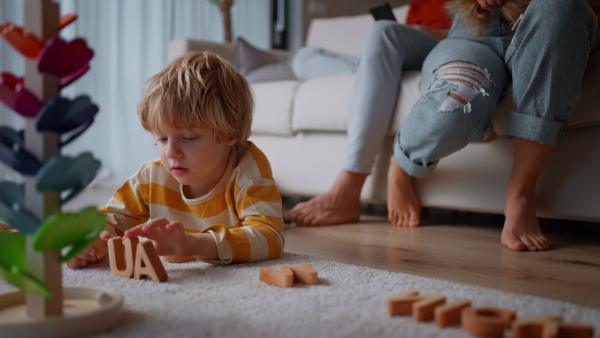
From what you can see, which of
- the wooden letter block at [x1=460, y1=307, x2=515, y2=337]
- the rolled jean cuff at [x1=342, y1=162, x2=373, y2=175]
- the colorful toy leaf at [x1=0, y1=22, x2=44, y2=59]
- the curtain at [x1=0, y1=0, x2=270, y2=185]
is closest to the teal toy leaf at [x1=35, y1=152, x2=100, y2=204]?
the colorful toy leaf at [x1=0, y1=22, x2=44, y2=59]

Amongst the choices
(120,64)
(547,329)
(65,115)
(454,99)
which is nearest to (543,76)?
(454,99)

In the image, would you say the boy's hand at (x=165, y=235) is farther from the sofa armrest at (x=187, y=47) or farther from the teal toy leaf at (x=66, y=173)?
the sofa armrest at (x=187, y=47)

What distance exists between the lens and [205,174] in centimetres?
116

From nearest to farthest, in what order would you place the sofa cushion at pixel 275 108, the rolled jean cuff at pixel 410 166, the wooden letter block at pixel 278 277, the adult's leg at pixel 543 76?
the wooden letter block at pixel 278 277, the adult's leg at pixel 543 76, the rolled jean cuff at pixel 410 166, the sofa cushion at pixel 275 108

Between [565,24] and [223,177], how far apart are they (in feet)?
2.61

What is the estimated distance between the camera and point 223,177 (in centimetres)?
120

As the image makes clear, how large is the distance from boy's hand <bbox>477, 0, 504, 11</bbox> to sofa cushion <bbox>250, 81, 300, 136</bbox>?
2.42 feet

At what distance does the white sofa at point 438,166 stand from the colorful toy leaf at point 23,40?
3.43 feet

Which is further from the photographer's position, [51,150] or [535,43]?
[535,43]

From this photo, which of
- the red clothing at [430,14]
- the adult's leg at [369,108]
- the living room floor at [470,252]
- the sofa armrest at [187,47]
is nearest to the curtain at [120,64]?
the sofa armrest at [187,47]

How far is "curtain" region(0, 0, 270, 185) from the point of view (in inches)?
118

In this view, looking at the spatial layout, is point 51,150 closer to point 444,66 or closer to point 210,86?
point 210,86

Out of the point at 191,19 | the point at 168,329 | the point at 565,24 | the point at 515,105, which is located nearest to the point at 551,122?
the point at 515,105

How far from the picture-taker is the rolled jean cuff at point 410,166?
1572 mm
